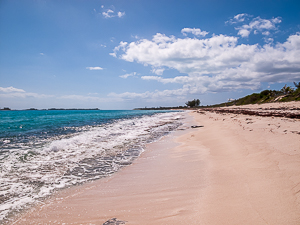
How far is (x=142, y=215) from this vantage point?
2.55 metres

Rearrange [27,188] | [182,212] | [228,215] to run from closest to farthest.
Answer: [228,215], [182,212], [27,188]

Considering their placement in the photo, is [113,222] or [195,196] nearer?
[113,222]

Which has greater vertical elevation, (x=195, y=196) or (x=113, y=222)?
(x=195, y=196)

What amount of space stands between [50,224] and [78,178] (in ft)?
6.03

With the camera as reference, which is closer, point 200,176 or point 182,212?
point 182,212

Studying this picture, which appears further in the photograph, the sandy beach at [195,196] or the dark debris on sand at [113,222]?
the dark debris on sand at [113,222]

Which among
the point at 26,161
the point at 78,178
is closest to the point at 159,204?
the point at 78,178

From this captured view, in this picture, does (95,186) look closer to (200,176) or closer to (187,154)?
(200,176)

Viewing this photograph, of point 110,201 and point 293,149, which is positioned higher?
point 293,149

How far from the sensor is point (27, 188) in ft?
12.3

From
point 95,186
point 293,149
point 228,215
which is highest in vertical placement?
point 293,149

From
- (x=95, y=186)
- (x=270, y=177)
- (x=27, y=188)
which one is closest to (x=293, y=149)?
(x=270, y=177)

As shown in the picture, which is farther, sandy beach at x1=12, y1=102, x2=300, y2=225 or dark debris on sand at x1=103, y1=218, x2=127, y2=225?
dark debris on sand at x1=103, y1=218, x2=127, y2=225

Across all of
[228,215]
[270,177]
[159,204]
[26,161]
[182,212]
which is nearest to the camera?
[228,215]
